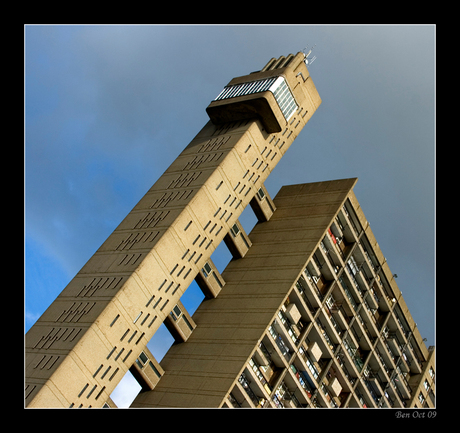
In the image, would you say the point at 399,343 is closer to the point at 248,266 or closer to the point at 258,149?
the point at 248,266

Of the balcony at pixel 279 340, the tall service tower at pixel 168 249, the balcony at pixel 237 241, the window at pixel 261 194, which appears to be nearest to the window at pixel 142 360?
the tall service tower at pixel 168 249

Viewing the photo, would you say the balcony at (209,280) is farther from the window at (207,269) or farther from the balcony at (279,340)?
the balcony at (279,340)

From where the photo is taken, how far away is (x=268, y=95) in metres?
64.9

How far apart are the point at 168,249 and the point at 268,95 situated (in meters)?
19.6

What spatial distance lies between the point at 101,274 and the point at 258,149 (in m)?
21.1

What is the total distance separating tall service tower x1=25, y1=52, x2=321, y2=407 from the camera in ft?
166

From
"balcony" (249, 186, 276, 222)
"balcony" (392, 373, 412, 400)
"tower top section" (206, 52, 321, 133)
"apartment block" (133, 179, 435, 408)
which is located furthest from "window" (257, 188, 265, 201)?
"balcony" (392, 373, 412, 400)

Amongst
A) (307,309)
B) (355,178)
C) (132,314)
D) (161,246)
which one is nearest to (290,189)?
(355,178)

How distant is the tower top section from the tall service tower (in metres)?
0.12

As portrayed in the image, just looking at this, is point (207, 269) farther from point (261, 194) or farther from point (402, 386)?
point (402, 386)

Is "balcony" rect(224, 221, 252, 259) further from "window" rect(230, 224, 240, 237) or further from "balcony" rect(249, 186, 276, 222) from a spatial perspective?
"balcony" rect(249, 186, 276, 222)

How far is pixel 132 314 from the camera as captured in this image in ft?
175
